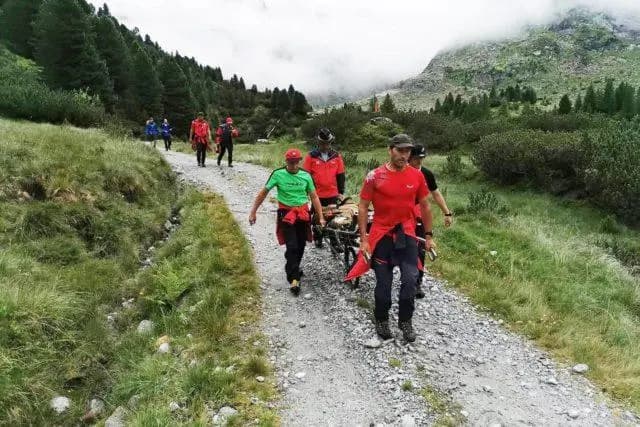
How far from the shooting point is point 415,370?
5504mm

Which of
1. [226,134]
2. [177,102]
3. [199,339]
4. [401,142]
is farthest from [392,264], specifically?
[177,102]

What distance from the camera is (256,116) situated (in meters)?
90.6

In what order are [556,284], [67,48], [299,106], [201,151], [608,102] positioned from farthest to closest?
[299,106], [608,102], [67,48], [201,151], [556,284]

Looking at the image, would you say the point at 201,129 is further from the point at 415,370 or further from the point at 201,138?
the point at 415,370

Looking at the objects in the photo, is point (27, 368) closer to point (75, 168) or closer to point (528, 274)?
point (75, 168)

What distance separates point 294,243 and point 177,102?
59.3 metres

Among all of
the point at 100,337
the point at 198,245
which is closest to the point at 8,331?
the point at 100,337

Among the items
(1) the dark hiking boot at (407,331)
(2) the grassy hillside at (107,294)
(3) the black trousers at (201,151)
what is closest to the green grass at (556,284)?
(1) the dark hiking boot at (407,331)

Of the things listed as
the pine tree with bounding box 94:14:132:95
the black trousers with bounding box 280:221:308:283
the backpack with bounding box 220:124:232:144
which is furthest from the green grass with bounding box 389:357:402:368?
the pine tree with bounding box 94:14:132:95

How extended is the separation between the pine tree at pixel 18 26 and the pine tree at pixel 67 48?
13029 millimetres

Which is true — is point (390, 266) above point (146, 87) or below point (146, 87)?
below

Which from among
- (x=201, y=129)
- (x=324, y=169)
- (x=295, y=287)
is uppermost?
(x=201, y=129)

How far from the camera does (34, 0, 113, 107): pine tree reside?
37.4 m

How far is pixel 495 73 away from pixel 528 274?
202311mm
